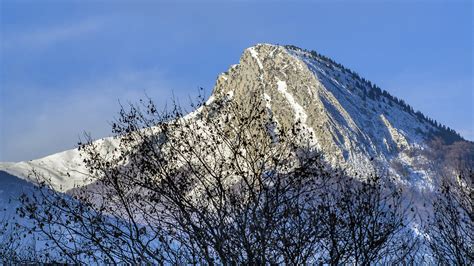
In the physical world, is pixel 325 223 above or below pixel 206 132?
below

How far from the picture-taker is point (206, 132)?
53.2 ft

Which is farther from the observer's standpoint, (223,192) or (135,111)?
(135,111)

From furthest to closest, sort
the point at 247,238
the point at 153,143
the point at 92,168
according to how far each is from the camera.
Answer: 1. the point at 92,168
2. the point at 153,143
3. the point at 247,238

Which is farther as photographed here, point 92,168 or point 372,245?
point 92,168

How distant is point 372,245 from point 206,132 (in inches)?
181

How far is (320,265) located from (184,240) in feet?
9.97

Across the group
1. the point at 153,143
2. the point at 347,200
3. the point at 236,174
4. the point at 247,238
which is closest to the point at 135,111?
the point at 153,143

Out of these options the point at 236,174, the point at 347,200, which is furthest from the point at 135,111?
the point at 347,200

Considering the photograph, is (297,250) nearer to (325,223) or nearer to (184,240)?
(325,223)

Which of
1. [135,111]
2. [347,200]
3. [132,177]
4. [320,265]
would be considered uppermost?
[135,111]

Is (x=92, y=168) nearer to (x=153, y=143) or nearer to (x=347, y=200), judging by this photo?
(x=153, y=143)

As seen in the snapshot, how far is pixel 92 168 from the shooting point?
1702 cm

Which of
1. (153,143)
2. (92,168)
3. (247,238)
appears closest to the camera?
(247,238)

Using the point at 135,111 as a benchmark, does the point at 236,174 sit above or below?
below
